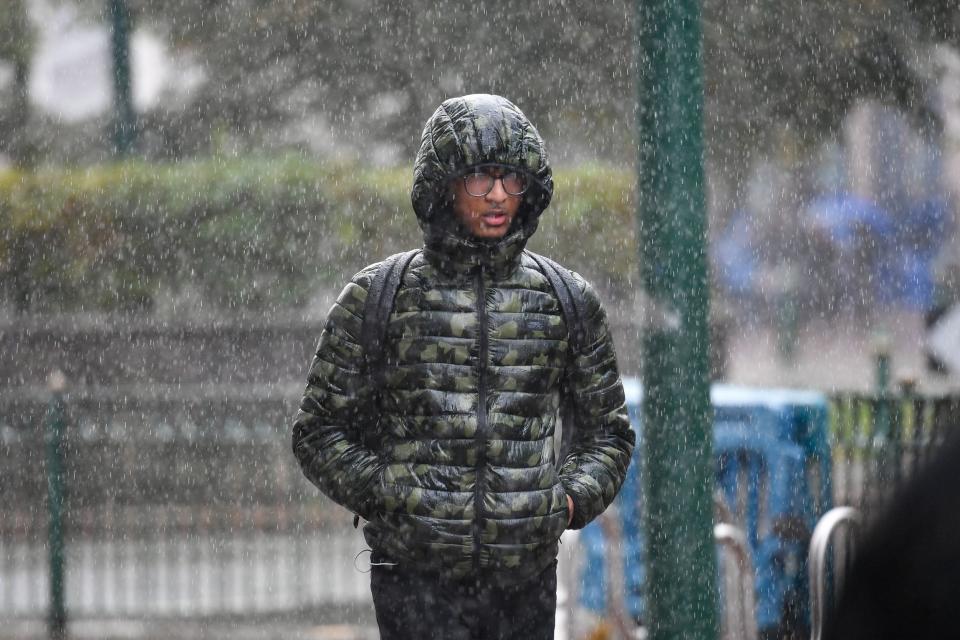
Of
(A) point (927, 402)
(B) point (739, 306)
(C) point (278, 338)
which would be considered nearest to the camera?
(A) point (927, 402)

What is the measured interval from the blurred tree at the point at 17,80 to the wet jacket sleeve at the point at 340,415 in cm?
1161

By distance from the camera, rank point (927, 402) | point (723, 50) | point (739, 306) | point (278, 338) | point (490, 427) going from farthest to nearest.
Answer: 1. point (739, 306)
2. point (723, 50)
3. point (278, 338)
4. point (927, 402)
5. point (490, 427)

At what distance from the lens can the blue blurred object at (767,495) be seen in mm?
6152

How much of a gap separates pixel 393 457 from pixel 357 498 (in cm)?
13

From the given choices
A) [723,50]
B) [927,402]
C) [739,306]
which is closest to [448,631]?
[927,402]

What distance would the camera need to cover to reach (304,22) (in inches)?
550

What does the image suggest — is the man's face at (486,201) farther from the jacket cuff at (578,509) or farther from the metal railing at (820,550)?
the metal railing at (820,550)

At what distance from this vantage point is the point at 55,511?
7586 millimetres

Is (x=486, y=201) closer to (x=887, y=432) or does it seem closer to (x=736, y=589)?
(x=736, y=589)

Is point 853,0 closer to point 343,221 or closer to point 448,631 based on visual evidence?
point 343,221

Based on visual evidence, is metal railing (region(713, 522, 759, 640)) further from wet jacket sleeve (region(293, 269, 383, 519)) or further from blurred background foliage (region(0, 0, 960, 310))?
blurred background foliage (region(0, 0, 960, 310))

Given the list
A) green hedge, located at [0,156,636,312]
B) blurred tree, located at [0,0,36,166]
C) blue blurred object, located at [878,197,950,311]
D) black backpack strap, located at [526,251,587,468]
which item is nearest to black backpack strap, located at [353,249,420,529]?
black backpack strap, located at [526,251,587,468]

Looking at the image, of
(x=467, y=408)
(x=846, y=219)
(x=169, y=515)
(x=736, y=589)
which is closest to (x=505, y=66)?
(x=169, y=515)

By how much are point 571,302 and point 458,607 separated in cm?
78
